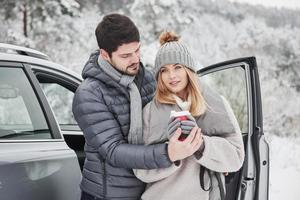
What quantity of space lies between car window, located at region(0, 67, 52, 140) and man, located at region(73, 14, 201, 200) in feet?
1.75

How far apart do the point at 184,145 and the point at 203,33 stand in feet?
48.0

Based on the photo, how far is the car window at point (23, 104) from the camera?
8.67 ft

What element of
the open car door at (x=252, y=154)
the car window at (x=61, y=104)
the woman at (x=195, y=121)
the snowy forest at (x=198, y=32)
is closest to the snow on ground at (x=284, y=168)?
the snowy forest at (x=198, y=32)

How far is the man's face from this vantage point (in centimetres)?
220

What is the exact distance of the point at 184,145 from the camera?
197 cm

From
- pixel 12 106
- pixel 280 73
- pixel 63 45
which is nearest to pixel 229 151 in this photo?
pixel 12 106

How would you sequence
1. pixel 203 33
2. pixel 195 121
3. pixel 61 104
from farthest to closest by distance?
pixel 203 33 → pixel 61 104 → pixel 195 121

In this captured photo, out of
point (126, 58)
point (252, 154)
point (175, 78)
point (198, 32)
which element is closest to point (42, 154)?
point (126, 58)

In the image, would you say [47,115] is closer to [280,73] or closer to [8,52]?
[8,52]

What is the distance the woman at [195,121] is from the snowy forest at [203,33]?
21.7 feet

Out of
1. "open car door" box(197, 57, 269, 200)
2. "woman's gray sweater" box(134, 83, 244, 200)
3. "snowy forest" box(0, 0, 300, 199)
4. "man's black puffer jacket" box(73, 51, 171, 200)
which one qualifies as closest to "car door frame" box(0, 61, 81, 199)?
"man's black puffer jacket" box(73, 51, 171, 200)

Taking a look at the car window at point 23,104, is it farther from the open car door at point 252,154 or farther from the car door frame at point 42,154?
the open car door at point 252,154

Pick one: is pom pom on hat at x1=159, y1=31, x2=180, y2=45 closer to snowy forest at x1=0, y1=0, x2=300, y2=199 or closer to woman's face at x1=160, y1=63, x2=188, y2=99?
woman's face at x1=160, y1=63, x2=188, y2=99

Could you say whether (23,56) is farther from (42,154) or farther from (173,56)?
(173,56)
